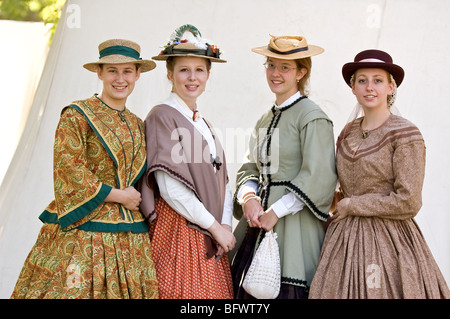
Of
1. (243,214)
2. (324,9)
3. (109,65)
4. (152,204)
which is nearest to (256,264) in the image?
(243,214)

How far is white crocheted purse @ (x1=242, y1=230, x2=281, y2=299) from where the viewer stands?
2.58m

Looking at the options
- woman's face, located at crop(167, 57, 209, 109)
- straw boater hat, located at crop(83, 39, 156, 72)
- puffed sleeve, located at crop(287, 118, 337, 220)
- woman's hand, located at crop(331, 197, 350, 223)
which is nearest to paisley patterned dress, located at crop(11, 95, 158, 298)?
straw boater hat, located at crop(83, 39, 156, 72)

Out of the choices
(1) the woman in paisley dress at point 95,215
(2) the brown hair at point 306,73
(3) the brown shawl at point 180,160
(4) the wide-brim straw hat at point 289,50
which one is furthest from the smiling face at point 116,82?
(2) the brown hair at point 306,73

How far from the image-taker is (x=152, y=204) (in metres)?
2.57

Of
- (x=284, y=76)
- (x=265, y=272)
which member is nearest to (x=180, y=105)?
(x=284, y=76)

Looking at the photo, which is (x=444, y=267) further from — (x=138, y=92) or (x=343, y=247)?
(x=138, y=92)

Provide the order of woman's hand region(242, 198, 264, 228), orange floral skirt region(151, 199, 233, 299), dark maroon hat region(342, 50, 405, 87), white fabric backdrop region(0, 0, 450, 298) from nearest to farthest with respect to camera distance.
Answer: orange floral skirt region(151, 199, 233, 299) < dark maroon hat region(342, 50, 405, 87) < woman's hand region(242, 198, 264, 228) < white fabric backdrop region(0, 0, 450, 298)

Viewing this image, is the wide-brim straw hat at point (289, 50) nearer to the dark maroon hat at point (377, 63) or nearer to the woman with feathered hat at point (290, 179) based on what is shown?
the woman with feathered hat at point (290, 179)

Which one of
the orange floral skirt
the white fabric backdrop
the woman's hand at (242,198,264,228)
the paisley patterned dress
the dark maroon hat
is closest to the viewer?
the paisley patterned dress

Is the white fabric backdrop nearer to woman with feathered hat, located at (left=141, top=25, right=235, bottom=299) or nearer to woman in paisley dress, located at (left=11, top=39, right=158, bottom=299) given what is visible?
woman with feathered hat, located at (left=141, top=25, right=235, bottom=299)

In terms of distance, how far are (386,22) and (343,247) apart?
1836mm

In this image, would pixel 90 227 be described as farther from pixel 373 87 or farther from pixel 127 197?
pixel 373 87

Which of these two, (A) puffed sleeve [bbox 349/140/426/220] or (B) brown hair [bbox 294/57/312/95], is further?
(B) brown hair [bbox 294/57/312/95]

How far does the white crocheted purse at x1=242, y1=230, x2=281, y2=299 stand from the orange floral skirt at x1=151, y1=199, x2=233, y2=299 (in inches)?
5.5
